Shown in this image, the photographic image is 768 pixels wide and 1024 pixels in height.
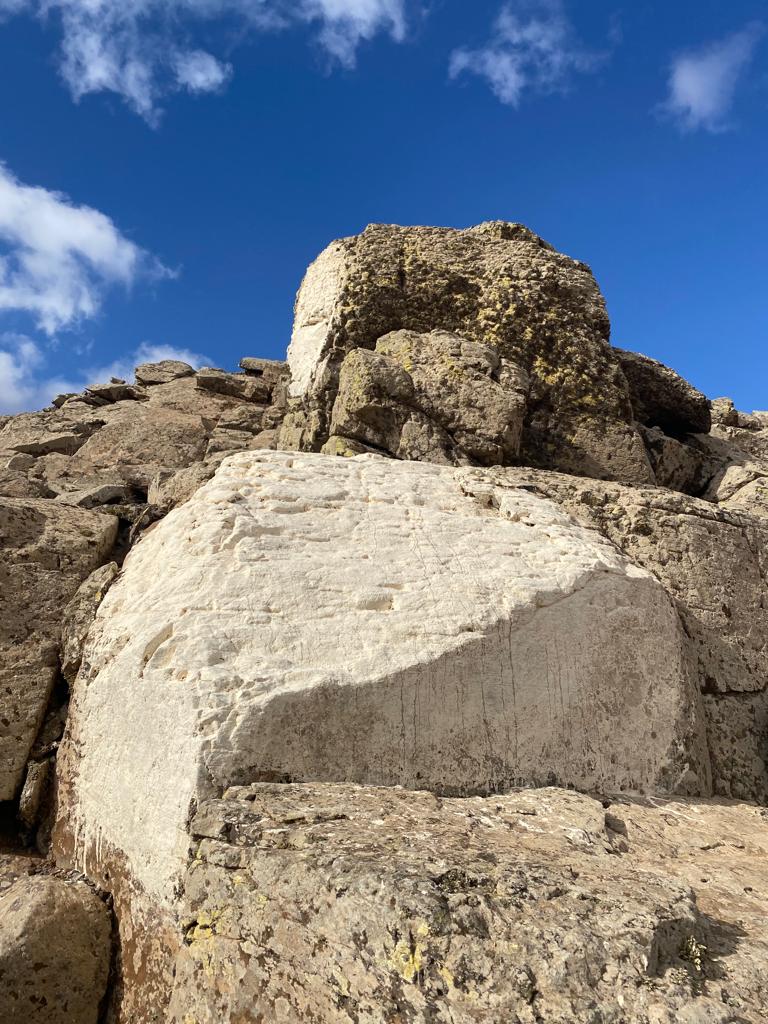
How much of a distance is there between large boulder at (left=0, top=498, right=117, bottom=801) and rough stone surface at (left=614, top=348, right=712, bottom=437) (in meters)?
7.51

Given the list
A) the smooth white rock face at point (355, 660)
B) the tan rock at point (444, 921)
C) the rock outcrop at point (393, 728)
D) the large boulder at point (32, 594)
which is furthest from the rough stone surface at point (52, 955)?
the large boulder at point (32, 594)

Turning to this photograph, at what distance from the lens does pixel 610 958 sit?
2891 mm

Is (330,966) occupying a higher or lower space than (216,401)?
lower

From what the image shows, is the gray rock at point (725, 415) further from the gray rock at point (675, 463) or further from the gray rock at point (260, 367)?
the gray rock at point (260, 367)

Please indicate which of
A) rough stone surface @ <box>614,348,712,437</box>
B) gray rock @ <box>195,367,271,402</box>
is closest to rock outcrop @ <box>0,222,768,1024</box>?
rough stone surface @ <box>614,348,712,437</box>

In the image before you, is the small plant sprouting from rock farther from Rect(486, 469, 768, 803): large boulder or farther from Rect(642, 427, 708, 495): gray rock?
Rect(642, 427, 708, 495): gray rock

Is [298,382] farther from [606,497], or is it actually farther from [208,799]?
[208,799]

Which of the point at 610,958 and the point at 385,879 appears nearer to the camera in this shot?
the point at 610,958

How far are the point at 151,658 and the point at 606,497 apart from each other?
169 inches

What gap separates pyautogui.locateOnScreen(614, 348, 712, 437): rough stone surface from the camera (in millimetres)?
11188

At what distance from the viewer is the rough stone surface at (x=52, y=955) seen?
4.05 meters

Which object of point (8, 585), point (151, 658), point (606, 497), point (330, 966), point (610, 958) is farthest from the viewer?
point (606, 497)

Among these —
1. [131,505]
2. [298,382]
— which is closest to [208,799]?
[131,505]

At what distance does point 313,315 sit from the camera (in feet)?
33.3
